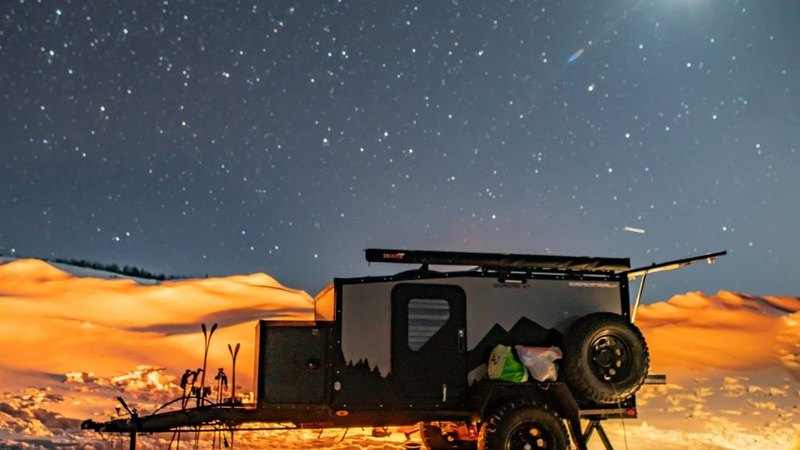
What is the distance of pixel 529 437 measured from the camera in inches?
341

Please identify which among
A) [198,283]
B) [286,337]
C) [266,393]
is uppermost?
[198,283]

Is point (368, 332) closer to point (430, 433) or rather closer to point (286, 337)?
point (286, 337)

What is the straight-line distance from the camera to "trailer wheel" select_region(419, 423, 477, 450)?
375 inches

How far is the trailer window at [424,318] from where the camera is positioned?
8.78 m

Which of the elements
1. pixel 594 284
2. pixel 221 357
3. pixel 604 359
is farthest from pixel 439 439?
pixel 221 357

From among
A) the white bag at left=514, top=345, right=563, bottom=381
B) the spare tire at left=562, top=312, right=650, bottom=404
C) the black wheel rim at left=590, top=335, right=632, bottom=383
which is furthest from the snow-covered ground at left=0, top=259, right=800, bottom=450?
the black wheel rim at left=590, top=335, right=632, bottom=383

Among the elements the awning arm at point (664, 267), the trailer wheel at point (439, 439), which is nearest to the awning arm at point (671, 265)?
the awning arm at point (664, 267)

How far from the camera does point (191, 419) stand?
8.32m

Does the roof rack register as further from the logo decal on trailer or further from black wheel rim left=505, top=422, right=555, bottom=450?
black wheel rim left=505, top=422, right=555, bottom=450

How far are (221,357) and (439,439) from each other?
47.1 ft

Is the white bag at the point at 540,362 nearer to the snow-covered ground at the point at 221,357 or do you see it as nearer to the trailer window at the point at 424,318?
the trailer window at the point at 424,318

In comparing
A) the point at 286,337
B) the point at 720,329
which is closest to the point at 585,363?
A: the point at 286,337

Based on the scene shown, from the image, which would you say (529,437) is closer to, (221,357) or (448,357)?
(448,357)

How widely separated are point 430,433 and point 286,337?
279 centimetres
